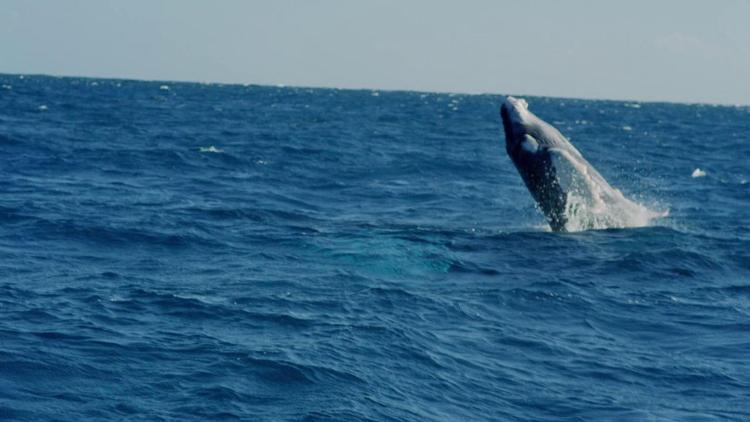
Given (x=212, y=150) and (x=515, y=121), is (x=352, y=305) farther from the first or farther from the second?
(x=212, y=150)

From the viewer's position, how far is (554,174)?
18953mm

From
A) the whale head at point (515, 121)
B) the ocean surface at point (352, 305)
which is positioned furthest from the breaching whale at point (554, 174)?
the ocean surface at point (352, 305)

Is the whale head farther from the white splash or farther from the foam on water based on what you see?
the white splash

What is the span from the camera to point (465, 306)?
1427 centimetres

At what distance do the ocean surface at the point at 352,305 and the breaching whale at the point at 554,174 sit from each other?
478 millimetres

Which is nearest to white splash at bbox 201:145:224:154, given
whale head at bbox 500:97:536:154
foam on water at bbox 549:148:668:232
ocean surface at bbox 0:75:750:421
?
ocean surface at bbox 0:75:750:421

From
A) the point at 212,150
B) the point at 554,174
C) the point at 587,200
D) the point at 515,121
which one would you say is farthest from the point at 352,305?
the point at 212,150

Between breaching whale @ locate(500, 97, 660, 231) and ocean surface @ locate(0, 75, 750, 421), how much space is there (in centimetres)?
48

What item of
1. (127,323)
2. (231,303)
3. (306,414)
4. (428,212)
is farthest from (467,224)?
(306,414)

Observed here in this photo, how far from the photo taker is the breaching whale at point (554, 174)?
746 inches

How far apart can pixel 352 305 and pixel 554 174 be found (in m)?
6.38

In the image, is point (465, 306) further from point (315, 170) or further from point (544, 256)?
point (315, 170)

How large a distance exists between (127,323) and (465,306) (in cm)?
448

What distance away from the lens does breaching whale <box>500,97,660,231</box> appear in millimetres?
18953
